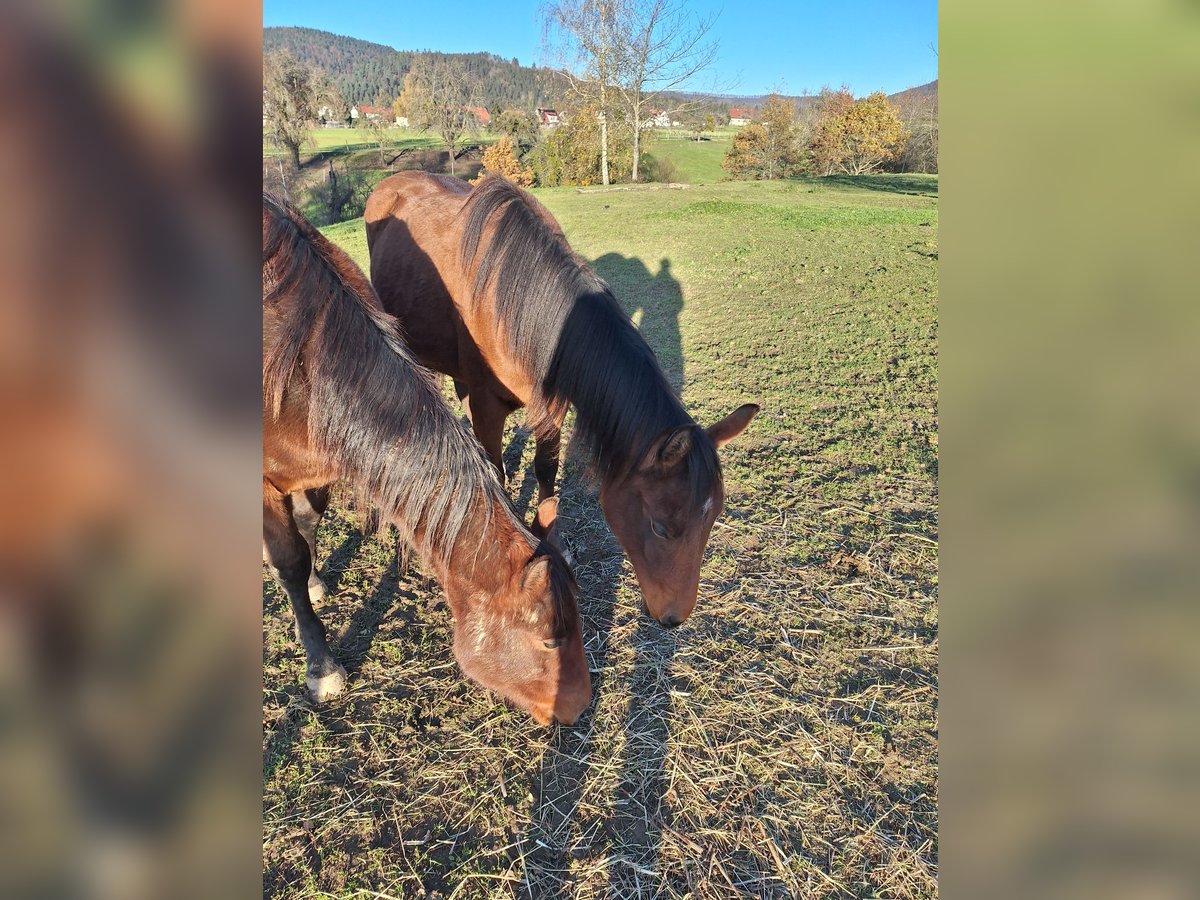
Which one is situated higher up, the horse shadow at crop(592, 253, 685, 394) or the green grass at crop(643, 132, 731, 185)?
the green grass at crop(643, 132, 731, 185)

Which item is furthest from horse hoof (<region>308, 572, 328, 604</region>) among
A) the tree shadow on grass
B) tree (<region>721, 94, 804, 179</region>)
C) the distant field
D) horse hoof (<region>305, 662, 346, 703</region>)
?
the distant field

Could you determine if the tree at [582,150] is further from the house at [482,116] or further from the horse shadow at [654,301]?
the horse shadow at [654,301]

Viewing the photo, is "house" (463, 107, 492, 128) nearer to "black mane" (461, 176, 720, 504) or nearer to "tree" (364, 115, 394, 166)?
"tree" (364, 115, 394, 166)

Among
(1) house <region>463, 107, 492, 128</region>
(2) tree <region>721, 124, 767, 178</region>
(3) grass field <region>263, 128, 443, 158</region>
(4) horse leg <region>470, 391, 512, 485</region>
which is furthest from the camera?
(1) house <region>463, 107, 492, 128</region>

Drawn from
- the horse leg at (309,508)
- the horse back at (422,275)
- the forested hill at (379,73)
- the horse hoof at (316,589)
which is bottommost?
the horse hoof at (316,589)

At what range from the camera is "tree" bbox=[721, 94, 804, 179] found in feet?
103

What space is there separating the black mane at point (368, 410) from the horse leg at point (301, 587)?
652 millimetres

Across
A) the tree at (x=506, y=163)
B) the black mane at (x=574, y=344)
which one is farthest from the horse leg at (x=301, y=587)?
the tree at (x=506, y=163)

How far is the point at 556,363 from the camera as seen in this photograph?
306 cm

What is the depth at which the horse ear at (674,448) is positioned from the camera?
2.49 m

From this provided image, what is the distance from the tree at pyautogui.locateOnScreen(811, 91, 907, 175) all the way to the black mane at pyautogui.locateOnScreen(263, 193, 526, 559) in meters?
31.1
